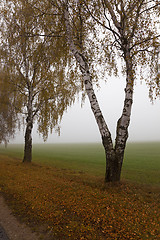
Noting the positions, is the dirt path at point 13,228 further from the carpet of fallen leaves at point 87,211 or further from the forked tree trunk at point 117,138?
the forked tree trunk at point 117,138

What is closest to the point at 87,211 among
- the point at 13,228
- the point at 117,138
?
→ the point at 13,228

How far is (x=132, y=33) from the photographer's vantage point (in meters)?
7.86

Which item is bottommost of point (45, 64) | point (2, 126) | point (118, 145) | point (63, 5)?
point (118, 145)

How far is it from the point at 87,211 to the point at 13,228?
7.59ft

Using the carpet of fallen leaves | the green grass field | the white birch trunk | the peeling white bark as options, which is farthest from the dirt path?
the green grass field

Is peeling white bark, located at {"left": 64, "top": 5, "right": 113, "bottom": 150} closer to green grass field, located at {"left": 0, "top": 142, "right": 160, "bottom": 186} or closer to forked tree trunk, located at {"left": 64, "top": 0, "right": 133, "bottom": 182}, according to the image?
forked tree trunk, located at {"left": 64, "top": 0, "right": 133, "bottom": 182}

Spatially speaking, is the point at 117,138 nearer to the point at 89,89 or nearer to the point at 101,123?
the point at 101,123

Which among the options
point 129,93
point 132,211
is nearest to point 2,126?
point 129,93

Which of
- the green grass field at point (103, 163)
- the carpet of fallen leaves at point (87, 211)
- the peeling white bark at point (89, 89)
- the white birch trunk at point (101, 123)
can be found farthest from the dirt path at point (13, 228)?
the green grass field at point (103, 163)

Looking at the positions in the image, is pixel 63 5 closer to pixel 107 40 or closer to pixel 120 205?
pixel 107 40

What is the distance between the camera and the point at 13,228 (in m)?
4.22

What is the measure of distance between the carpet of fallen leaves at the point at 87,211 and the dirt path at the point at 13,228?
236mm

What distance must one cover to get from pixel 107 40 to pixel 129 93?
3790mm

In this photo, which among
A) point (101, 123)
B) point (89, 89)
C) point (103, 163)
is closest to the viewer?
point (101, 123)
